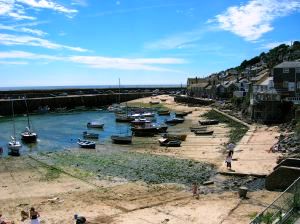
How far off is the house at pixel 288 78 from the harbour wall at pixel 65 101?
180ft

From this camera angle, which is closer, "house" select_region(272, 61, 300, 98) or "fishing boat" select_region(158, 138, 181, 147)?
"fishing boat" select_region(158, 138, 181, 147)

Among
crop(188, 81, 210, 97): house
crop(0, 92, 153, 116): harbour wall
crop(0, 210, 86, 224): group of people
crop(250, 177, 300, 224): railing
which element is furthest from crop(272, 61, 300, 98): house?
crop(0, 92, 153, 116): harbour wall

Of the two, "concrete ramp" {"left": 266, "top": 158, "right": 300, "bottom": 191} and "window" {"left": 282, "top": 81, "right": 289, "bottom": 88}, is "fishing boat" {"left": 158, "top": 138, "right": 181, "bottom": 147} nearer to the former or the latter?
"concrete ramp" {"left": 266, "top": 158, "right": 300, "bottom": 191}

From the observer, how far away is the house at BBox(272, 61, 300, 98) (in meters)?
61.8

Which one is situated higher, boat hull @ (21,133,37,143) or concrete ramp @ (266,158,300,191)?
concrete ramp @ (266,158,300,191)

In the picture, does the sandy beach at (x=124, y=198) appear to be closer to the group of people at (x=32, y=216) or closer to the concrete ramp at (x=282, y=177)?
the group of people at (x=32, y=216)

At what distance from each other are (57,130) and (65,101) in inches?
1768

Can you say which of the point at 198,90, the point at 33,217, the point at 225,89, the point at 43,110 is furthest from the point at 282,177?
the point at 198,90

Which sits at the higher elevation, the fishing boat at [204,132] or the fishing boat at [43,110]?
the fishing boat at [43,110]

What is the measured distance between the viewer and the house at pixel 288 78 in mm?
61812

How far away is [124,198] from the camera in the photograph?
24.5 m

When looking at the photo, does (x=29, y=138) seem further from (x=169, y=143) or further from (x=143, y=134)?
(x=169, y=143)

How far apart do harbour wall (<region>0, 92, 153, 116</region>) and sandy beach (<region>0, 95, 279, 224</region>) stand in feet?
196

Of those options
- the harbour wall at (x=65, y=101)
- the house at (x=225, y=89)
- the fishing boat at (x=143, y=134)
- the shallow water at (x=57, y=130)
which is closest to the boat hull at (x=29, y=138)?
the shallow water at (x=57, y=130)
